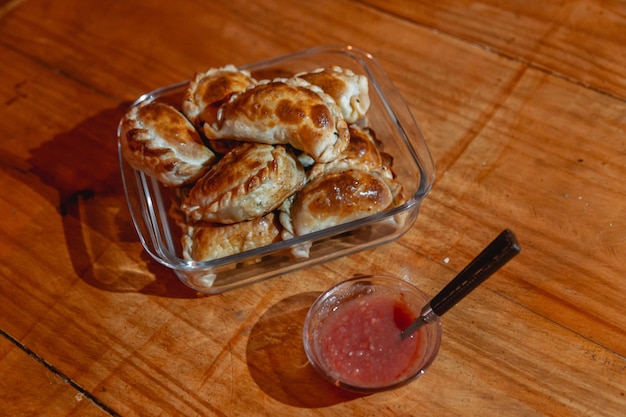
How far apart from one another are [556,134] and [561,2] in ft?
2.01

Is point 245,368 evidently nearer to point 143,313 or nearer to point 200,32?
point 143,313

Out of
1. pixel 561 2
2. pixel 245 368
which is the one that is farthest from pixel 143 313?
pixel 561 2

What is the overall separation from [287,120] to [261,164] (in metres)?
0.11

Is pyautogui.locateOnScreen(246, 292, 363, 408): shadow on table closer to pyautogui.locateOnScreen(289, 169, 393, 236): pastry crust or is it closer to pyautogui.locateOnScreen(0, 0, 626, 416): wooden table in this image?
pyautogui.locateOnScreen(0, 0, 626, 416): wooden table

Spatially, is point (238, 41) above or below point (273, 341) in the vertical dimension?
above

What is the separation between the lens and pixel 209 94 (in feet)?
5.05

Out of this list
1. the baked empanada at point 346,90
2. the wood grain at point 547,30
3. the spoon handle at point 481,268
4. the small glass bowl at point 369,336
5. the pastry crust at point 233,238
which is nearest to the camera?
the spoon handle at point 481,268

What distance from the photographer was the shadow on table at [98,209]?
5.07 feet

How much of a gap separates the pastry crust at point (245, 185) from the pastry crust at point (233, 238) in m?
Result: 0.03

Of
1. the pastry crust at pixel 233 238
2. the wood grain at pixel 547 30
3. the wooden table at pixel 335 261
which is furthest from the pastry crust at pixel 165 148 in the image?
the wood grain at pixel 547 30

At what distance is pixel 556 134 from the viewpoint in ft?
5.67

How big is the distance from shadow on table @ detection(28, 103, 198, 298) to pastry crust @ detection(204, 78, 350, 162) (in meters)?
0.42

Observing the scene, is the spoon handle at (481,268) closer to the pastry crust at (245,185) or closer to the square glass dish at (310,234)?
the square glass dish at (310,234)

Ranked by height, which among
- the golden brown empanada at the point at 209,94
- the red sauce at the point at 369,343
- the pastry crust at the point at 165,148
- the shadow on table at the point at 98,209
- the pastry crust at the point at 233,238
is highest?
the golden brown empanada at the point at 209,94
